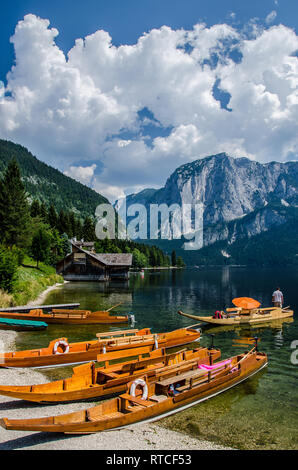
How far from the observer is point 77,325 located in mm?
26281

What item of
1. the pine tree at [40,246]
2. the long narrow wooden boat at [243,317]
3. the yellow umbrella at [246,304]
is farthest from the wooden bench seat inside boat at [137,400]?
the pine tree at [40,246]

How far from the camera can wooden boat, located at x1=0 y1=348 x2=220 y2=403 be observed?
35.0 ft

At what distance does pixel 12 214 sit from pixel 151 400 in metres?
50.9

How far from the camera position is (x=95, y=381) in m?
12.4

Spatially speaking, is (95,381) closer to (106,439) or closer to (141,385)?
(141,385)

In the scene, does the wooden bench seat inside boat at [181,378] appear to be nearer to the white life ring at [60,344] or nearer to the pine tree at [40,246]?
the white life ring at [60,344]

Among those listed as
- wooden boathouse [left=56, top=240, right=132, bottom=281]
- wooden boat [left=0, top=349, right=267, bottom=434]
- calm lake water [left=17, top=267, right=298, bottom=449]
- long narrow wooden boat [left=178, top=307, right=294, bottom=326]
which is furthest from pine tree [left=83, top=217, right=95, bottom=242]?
wooden boat [left=0, top=349, right=267, bottom=434]

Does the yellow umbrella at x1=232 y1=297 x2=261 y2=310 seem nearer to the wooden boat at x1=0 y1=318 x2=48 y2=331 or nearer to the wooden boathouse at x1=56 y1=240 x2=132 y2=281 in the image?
the wooden boat at x1=0 y1=318 x2=48 y2=331

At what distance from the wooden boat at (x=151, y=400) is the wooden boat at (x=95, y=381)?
0.71m

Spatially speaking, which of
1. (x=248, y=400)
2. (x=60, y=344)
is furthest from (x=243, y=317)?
(x=60, y=344)

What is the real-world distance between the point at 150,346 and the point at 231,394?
582 centimetres
